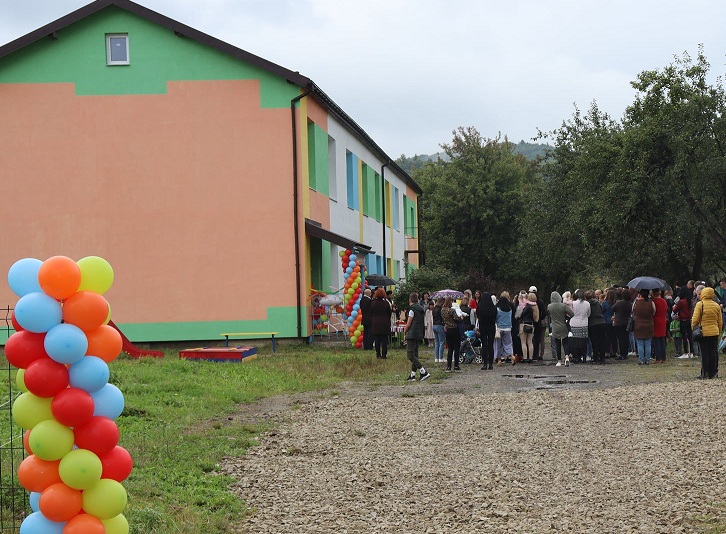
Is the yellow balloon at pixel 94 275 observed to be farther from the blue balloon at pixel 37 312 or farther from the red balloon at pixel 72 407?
the red balloon at pixel 72 407

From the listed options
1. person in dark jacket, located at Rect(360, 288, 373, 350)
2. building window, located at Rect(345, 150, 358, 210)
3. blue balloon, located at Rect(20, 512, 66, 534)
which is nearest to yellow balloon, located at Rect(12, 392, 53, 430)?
blue balloon, located at Rect(20, 512, 66, 534)

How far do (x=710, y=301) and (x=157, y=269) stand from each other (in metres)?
15.2

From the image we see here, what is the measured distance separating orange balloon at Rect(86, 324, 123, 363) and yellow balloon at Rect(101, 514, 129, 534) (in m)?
0.96

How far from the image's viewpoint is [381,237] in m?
42.5

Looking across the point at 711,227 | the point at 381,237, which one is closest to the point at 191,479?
the point at 711,227

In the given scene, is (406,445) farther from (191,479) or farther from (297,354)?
(297,354)

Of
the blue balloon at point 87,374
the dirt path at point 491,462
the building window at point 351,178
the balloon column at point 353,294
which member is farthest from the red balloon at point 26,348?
Result: the building window at point 351,178

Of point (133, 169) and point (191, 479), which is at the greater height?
point (133, 169)

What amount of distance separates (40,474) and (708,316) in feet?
43.7

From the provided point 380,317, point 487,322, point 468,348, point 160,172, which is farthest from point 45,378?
point 160,172

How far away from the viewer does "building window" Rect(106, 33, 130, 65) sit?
27203 mm

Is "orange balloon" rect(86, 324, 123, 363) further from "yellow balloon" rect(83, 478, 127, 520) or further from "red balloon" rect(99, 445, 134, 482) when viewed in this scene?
"yellow balloon" rect(83, 478, 127, 520)

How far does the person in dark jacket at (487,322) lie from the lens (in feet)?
68.0

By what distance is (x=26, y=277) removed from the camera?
230 inches
